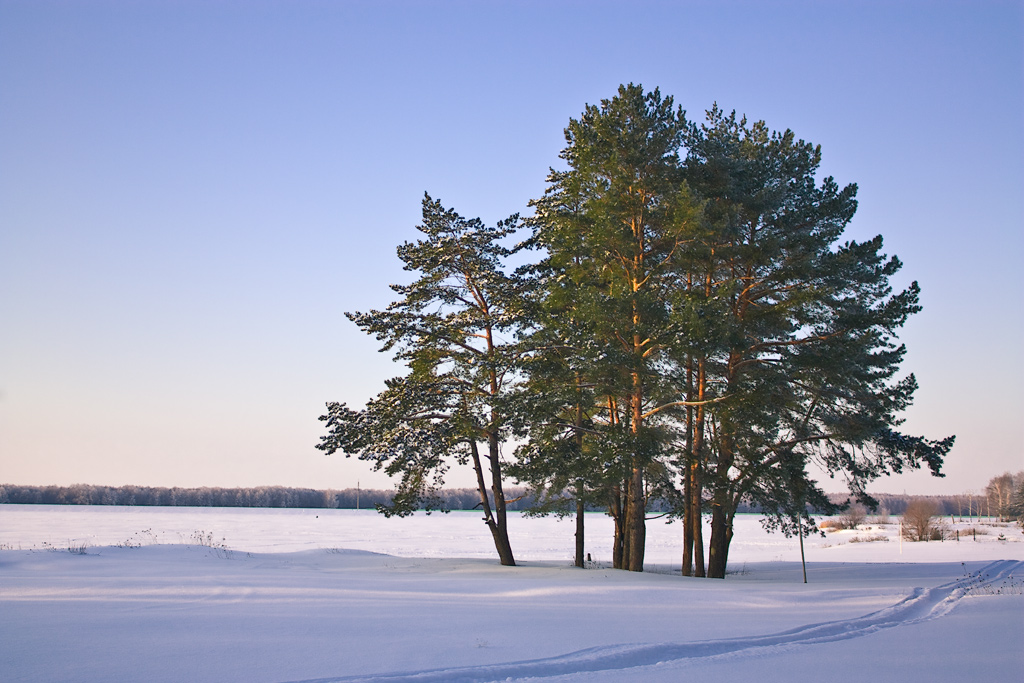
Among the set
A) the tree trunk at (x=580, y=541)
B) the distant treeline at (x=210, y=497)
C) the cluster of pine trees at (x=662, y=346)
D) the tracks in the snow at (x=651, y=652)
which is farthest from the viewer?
the distant treeline at (x=210, y=497)

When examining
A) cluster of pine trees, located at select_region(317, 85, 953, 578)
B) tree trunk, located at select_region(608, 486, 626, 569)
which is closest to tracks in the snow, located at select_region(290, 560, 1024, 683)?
cluster of pine trees, located at select_region(317, 85, 953, 578)

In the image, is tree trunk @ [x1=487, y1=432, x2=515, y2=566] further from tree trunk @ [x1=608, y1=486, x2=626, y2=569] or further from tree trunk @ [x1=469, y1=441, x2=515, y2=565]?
tree trunk @ [x1=608, y1=486, x2=626, y2=569]

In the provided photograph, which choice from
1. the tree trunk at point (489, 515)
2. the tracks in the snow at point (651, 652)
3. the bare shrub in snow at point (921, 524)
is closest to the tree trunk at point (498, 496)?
the tree trunk at point (489, 515)

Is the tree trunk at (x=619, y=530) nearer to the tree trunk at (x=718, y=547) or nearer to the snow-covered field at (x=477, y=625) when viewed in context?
the tree trunk at (x=718, y=547)

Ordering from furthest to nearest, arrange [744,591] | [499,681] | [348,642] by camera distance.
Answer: [744,591]
[348,642]
[499,681]

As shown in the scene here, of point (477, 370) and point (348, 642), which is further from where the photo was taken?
point (477, 370)

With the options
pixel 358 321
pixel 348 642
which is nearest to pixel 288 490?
pixel 358 321

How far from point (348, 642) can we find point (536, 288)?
15.7 meters

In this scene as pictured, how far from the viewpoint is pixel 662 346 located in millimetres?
18516

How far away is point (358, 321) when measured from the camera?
22656 mm

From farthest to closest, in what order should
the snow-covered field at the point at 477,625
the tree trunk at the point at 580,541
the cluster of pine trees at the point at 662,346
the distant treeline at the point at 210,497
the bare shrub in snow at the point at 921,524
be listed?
the distant treeline at the point at 210,497
the bare shrub in snow at the point at 921,524
the tree trunk at the point at 580,541
the cluster of pine trees at the point at 662,346
the snow-covered field at the point at 477,625

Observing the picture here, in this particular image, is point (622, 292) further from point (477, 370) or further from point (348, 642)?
point (348, 642)

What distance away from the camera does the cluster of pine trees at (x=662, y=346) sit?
18.9 metres

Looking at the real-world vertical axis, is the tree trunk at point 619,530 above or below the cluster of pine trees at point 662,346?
below
